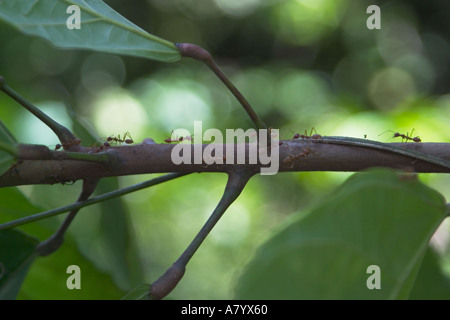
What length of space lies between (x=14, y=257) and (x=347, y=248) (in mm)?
435

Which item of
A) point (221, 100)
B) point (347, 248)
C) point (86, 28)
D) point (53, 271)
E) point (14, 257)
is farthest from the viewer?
point (221, 100)

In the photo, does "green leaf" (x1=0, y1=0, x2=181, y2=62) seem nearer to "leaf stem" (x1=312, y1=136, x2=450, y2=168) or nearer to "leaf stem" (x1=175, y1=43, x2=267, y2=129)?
"leaf stem" (x1=175, y1=43, x2=267, y2=129)

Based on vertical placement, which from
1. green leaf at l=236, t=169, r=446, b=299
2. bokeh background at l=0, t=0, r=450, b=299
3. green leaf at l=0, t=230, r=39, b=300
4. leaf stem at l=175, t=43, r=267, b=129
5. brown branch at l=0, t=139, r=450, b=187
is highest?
bokeh background at l=0, t=0, r=450, b=299

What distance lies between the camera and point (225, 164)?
0.49 metres

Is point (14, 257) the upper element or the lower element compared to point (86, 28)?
lower

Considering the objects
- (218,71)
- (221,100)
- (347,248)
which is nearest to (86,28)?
(218,71)

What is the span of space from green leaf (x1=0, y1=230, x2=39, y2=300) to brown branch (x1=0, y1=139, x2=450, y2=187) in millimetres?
163

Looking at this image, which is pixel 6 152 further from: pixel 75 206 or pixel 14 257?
pixel 14 257

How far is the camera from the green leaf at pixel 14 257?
1.96 ft

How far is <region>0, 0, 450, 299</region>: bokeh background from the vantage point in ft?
2.78

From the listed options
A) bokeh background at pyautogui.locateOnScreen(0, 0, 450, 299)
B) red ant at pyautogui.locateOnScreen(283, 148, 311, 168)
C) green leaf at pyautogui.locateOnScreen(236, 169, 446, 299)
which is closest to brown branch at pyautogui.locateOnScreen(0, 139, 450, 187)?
red ant at pyautogui.locateOnScreen(283, 148, 311, 168)

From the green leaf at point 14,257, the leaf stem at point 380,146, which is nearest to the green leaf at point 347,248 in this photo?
the leaf stem at point 380,146

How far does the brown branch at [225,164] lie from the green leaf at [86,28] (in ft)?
0.32
